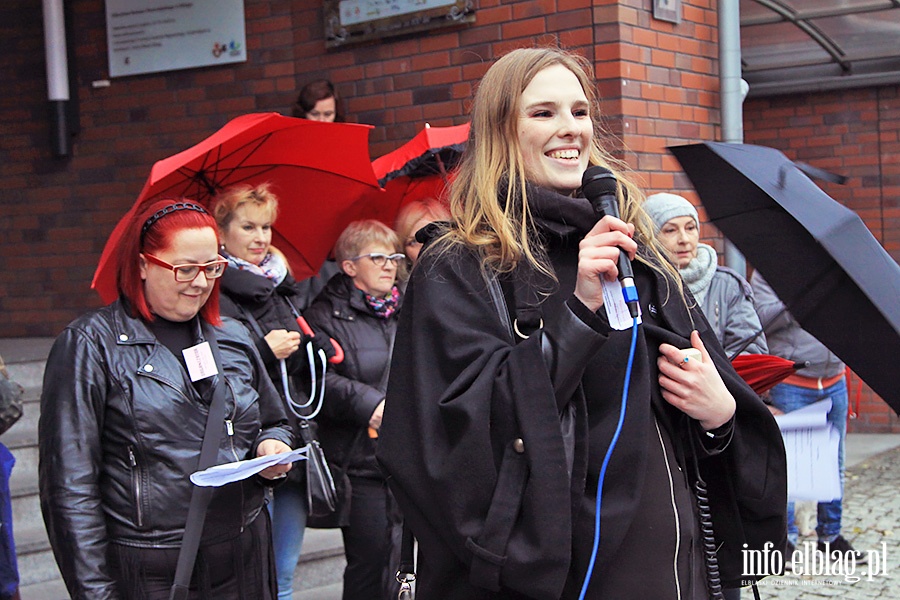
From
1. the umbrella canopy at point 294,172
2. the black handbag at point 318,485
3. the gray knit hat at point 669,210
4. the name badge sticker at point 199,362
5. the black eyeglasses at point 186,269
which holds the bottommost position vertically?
the black handbag at point 318,485

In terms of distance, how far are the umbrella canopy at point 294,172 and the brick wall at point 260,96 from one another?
1297 mm

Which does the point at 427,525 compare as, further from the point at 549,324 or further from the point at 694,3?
the point at 694,3

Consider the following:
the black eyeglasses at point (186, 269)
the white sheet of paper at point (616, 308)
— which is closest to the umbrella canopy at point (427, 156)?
the black eyeglasses at point (186, 269)

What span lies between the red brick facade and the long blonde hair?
3455 millimetres

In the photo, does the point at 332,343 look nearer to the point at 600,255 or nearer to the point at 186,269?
the point at 186,269

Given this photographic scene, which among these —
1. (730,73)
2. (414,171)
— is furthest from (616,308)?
(730,73)

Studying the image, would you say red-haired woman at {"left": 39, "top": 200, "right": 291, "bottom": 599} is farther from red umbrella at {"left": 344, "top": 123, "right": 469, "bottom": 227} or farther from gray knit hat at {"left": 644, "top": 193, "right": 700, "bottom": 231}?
gray knit hat at {"left": 644, "top": 193, "right": 700, "bottom": 231}

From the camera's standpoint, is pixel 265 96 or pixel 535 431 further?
pixel 265 96

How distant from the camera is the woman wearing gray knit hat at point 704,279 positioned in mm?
4797

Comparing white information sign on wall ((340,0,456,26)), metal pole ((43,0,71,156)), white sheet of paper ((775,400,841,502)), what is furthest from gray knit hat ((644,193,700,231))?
metal pole ((43,0,71,156))

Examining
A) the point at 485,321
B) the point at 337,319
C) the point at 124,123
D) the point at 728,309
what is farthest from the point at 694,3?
the point at 485,321

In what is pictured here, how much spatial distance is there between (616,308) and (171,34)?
19.6 feet

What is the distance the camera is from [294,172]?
200 inches

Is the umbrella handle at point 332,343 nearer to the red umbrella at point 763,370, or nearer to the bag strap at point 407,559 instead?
the red umbrella at point 763,370
